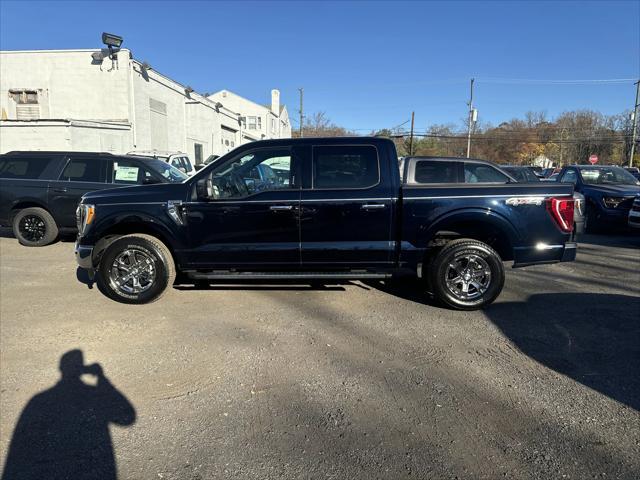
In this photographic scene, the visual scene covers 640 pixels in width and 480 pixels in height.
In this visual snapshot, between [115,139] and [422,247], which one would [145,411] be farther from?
[115,139]

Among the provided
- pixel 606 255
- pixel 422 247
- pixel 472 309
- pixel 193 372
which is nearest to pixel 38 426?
pixel 193 372

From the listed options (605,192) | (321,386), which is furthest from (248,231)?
(605,192)

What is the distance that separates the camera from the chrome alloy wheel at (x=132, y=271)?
5156 mm

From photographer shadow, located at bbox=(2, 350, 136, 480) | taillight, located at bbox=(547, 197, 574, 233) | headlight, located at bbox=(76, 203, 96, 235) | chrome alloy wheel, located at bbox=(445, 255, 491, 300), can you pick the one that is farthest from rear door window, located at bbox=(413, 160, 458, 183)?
photographer shadow, located at bbox=(2, 350, 136, 480)

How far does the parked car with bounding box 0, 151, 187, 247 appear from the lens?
Result: 336 inches

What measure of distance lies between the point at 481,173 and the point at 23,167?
28.6ft

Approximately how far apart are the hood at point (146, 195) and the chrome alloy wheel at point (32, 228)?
4341 millimetres

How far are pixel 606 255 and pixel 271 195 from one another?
267 inches

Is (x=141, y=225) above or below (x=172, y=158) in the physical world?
below

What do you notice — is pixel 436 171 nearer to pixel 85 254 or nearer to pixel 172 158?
pixel 85 254

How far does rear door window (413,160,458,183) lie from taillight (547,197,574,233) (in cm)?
150

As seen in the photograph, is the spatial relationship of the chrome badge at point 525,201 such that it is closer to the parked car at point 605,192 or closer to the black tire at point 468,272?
the black tire at point 468,272

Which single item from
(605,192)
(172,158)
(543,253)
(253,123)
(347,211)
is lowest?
(543,253)

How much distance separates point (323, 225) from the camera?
16.3ft
